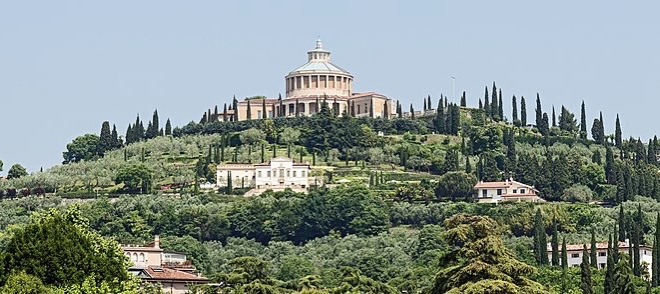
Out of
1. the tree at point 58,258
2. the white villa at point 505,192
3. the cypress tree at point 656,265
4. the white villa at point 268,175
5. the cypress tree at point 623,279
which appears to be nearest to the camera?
the tree at point 58,258

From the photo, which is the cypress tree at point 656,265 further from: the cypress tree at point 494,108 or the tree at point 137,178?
the cypress tree at point 494,108

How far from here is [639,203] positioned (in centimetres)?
12612

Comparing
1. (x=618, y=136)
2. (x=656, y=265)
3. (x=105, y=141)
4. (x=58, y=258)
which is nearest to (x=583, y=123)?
(x=618, y=136)

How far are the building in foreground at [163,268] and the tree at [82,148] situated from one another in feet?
137

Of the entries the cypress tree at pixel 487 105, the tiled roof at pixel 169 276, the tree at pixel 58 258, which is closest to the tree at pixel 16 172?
the cypress tree at pixel 487 105

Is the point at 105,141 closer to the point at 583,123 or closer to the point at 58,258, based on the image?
the point at 583,123

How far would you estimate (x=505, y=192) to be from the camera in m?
136

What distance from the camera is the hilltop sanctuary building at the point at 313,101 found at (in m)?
159

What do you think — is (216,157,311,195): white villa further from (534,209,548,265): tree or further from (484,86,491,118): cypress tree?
(534,209,548,265): tree

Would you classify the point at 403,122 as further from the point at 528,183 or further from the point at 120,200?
the point at 120,200

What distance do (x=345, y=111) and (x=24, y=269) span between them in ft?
325

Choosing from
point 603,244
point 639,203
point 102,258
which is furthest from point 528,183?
point 102,258

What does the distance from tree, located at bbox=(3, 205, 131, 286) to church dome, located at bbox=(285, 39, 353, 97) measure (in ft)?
332

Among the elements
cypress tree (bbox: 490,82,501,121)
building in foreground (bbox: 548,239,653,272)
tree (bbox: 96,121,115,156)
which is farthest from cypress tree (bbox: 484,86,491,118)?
building in foreground (bbox: 548,239,653,272)
